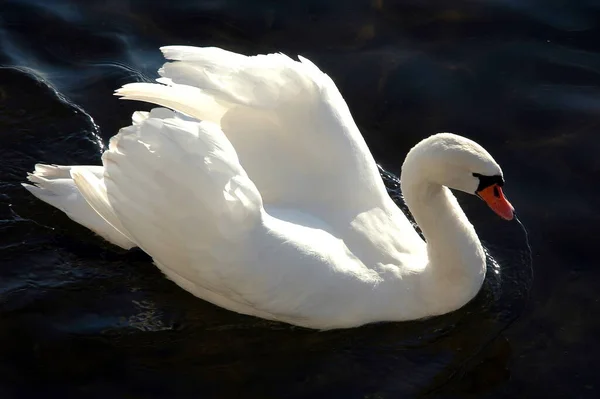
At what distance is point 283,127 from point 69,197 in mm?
1939

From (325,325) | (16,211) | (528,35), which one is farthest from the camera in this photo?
(528,35)

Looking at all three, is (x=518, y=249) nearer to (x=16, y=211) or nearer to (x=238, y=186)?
(x=238, y=186)

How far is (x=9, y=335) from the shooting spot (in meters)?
8.66

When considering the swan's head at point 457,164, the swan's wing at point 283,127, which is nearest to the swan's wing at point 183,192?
the swan's wing at point 283,127

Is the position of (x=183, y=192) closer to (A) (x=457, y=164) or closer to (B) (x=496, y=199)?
(A) (x=457, y=164)

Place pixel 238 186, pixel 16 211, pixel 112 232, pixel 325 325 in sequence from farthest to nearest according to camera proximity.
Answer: pixel 16 211 → pixel 112 232 → pixel 325 325 → pixel 238 186

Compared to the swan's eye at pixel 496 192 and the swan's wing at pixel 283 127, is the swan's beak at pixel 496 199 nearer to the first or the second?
the swan's eye at pixel 496 192

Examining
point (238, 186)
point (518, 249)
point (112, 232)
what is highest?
point (238, 186)

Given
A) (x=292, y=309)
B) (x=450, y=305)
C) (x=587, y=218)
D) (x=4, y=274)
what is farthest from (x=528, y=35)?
(x=4, y=274)

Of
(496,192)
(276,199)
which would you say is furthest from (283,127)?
(496,192)

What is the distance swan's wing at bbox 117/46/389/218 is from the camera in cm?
865

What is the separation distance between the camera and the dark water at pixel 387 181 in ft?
27.6

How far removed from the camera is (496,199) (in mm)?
8406

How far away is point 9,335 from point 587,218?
528 centimetres
